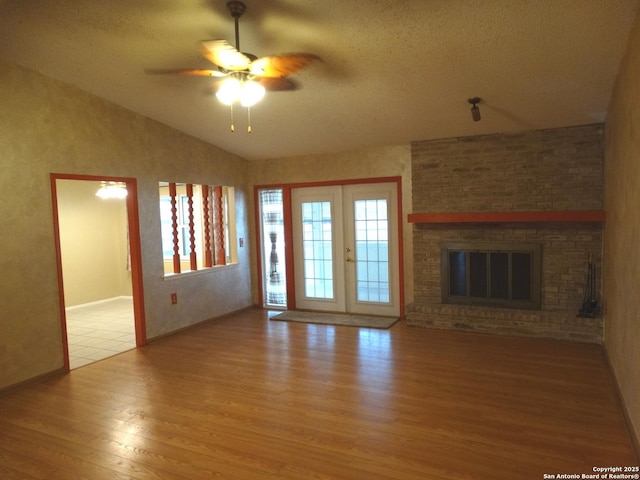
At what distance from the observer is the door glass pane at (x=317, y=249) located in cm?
661

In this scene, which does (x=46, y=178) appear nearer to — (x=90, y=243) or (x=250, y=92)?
(x=250, y=92)

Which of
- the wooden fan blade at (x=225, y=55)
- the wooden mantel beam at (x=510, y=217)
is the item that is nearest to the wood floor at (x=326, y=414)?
the wooden mantel beam at (x=510, y=217)

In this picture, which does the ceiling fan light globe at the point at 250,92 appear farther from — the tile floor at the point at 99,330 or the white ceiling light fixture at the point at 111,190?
the white ceiling light fixture at the point at 111,190

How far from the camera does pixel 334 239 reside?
6.54 m

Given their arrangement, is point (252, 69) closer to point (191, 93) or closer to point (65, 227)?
point (191, 93)

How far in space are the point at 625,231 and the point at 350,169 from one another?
12.0 ft

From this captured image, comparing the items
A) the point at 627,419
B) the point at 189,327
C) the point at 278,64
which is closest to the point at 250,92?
the point at 278,64

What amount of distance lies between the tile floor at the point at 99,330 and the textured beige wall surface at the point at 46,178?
45 cm

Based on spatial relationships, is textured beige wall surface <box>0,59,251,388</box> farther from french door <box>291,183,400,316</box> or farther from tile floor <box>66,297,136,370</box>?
french door <box>291,183,400,316</box>

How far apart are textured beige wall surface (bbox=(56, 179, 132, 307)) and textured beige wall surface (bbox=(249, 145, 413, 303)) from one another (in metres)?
3.03

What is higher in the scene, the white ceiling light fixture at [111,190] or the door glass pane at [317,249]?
the white ceiling light fixture at [111,190]

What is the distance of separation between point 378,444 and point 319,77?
3058 millimetres

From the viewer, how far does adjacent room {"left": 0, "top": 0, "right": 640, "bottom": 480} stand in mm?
2873

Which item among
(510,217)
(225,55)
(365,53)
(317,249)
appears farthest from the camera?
(317,249)
